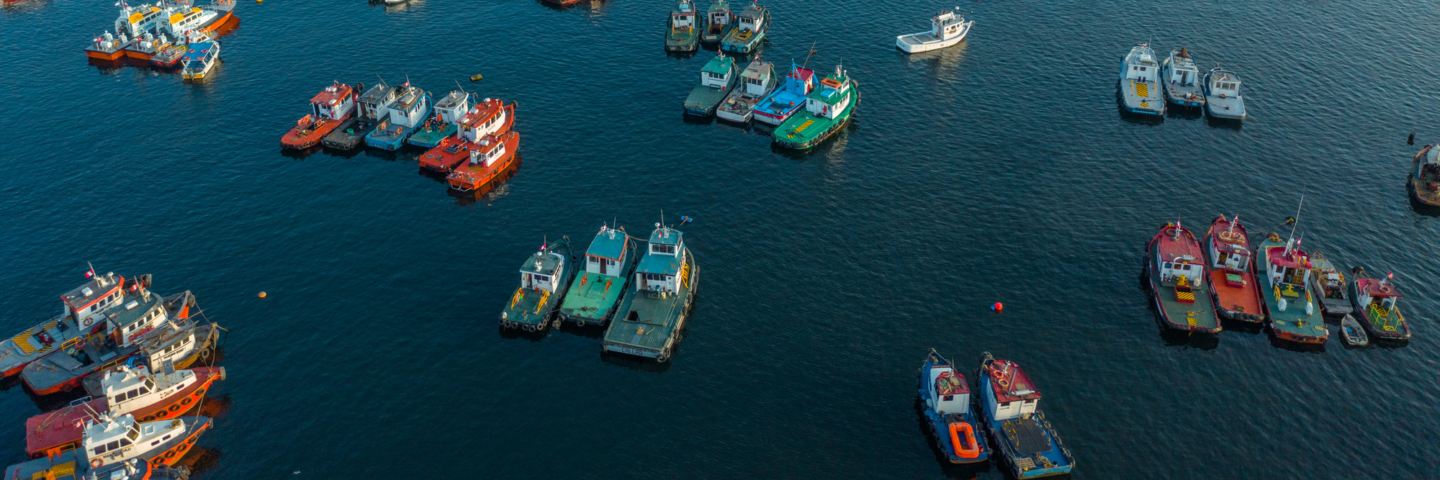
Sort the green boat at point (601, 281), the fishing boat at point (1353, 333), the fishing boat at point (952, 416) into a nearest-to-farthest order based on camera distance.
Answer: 1. the fishing boat at point (952, 416)
2. the fishing boat at point (1353, 333)
3. the green boat at point (601, 281)

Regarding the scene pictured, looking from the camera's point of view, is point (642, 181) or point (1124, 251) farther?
point (642, 181)

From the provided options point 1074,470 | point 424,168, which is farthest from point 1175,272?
point 424,168

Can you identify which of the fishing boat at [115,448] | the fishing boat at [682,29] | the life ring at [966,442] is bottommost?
the fishing boat at [115,448]

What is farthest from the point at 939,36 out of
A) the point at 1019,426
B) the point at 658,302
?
the point at 1019,426

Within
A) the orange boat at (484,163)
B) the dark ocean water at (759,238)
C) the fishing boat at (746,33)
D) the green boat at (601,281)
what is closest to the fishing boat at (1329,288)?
the dark ocean water at (759,238)

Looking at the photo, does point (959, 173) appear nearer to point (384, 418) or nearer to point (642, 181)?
point (642, 181)

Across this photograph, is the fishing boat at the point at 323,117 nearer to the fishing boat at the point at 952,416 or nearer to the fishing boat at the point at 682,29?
the fishing boat at the point at 682,29

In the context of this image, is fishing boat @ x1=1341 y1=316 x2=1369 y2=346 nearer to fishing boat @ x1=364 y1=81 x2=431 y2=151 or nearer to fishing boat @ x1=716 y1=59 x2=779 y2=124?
fishing boat @ x1=716 y1=59 x2=779 y2=124

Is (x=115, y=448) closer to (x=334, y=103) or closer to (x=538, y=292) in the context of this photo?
(x=538, y=292)
